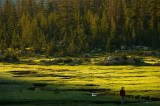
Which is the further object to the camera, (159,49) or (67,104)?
(159,49)

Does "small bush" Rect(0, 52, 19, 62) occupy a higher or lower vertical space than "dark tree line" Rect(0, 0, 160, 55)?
lower

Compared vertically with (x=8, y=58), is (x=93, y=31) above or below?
above

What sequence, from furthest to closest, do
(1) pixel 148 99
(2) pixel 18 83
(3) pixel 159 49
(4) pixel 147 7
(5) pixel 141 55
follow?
(4) pixel 147 7
(3) pixel 159 49
(5) pixel 141 55
(2) pixel 18 83
(1) pixel 148 99

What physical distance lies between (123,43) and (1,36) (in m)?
69.9

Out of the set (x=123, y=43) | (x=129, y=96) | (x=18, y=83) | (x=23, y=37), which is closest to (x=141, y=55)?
(x=123, y=43)

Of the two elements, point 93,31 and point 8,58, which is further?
point 93,31

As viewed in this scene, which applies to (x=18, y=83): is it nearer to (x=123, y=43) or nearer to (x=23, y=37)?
(x=123, y=43)

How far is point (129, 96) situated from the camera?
55.2 m

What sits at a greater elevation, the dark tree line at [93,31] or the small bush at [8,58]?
the dark tree line at [93,31]

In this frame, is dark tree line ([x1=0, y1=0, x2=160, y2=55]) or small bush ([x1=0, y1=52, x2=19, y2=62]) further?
dark tree line ([x1=0, y1=0, x2=160, y2=55])

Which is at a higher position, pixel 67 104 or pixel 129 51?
pixel 67 104

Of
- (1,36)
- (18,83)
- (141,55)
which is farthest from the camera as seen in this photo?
(1,36)

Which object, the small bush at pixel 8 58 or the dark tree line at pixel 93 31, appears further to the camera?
the dark tree line at pixel 93 31

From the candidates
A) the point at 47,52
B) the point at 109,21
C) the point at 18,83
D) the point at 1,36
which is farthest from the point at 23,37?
the point at 18,83
